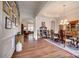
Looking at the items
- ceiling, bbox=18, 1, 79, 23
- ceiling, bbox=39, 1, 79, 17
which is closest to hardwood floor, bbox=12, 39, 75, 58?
ceiling, bbox=18, 1, 79, 23

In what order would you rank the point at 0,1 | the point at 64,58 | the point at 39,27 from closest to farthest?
the point at 0,1 < the point at 64,58 < the point at 39,27

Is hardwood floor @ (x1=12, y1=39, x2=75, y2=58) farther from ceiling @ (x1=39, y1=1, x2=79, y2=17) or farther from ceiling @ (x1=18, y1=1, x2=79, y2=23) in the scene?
ceiling @ (x1=39, y1=1, x2=79, y2=17)

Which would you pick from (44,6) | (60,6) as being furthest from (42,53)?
(60,6)

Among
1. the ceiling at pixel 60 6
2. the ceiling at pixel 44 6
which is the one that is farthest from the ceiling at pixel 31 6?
the ceiling at pixel 60 6

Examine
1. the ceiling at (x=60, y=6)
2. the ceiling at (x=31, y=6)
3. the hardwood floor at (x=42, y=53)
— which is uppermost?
the ceiling at (x=60, y=6)

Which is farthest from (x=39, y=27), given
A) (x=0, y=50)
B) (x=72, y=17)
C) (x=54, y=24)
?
(x=0, y=50)

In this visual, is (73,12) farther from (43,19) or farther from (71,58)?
(71,58)

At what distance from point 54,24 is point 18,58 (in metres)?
10.1

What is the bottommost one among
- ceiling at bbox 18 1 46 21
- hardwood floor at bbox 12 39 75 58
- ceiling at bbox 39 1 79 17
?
hardwood floor at bbox 12 39 75 58

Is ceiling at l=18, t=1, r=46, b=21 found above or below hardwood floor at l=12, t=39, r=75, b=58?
above

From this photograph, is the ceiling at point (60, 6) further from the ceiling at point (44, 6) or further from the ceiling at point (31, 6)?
the ceiling at point (31, 6)

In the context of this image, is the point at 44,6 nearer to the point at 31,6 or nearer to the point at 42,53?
the point at 31,6

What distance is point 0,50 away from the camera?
2260 mm

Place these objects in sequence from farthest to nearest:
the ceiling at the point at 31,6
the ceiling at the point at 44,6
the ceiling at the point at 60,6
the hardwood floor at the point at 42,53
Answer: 1. the ceiling at the point at 60,6
2. the ceiling at the point at 44,6
3. the ceiling at the point at 31,6
4. the hardwood floor at the point at 42,53
